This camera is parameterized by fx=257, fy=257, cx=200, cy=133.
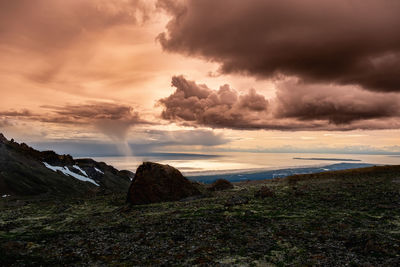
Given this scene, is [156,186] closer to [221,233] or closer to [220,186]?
[220,186]

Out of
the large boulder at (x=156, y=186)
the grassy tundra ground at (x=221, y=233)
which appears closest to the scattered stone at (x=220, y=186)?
the large boulder at (x=156, y=186)

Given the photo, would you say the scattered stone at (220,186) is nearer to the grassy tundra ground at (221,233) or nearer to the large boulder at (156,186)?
the large boulder at (156,186)

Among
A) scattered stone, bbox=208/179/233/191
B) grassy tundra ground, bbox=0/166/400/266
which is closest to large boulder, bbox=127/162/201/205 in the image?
grassy tundra ground, bbox=0/166/400/266

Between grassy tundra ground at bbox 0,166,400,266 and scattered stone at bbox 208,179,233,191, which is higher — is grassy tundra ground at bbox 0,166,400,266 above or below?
below

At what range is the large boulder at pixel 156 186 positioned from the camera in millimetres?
41209

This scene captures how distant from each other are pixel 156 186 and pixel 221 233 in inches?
817

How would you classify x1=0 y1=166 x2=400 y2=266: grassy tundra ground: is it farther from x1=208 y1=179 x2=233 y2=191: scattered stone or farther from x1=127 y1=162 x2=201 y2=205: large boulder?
x1=208 y1=179 x2=233 y2=191: scattered stone

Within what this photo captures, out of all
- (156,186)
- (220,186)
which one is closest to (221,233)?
(156,186)

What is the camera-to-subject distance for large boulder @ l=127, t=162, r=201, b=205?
41.2 meters

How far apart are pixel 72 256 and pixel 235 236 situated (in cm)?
1324

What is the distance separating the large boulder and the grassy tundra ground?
371 centimetres

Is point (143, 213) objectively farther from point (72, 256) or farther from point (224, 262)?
point (224, 262)

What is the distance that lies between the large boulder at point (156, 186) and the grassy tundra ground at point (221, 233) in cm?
371

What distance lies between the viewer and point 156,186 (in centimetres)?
4222
